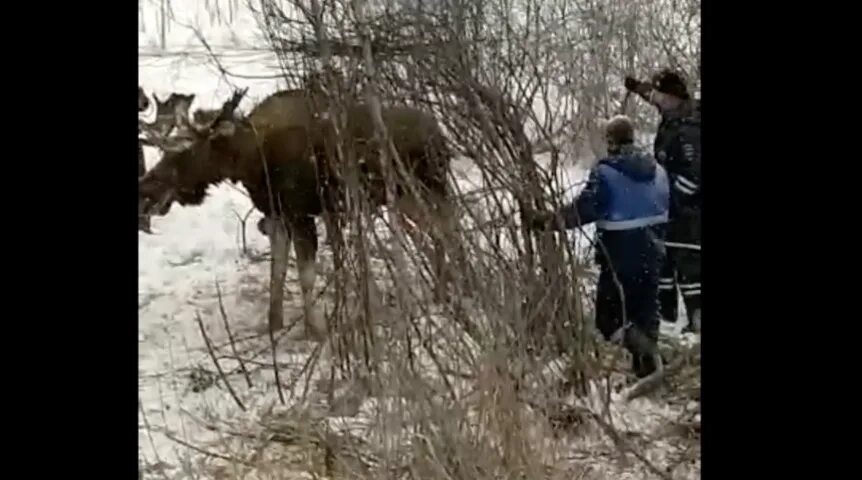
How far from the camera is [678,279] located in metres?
2.04

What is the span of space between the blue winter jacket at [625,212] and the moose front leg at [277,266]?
476 mm

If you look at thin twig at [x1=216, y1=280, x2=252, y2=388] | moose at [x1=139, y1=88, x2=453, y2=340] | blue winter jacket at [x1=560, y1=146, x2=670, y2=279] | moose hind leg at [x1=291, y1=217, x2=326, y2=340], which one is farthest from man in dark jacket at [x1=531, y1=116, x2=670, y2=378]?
thin twig at [x1=216, y1=280, x2=252, y2=388]

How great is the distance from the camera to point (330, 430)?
79.9 inches

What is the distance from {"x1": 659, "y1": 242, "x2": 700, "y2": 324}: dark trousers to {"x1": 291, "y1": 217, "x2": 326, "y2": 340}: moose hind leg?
0.59 m

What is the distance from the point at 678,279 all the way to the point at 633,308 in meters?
0.09

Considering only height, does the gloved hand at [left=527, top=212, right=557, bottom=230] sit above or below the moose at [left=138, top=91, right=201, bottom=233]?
below

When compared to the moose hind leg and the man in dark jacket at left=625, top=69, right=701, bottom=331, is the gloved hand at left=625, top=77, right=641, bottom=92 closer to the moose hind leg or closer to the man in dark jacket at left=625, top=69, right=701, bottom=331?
the man in dark jacket at left=625, top=69, right=701, bottom=331

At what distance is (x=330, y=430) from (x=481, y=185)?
1.61ft

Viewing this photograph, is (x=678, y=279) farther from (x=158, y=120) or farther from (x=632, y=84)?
(x=158, y=120)

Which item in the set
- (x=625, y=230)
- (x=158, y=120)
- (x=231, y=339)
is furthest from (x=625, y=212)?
(x=158, y=120)

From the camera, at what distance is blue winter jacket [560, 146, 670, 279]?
203 cm

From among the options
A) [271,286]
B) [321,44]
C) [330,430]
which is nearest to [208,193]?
[271,286]

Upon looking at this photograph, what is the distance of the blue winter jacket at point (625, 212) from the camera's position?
203cm

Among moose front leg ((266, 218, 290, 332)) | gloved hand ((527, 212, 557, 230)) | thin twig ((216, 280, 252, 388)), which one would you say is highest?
gloved hand ((527, 212, 557, 230))
